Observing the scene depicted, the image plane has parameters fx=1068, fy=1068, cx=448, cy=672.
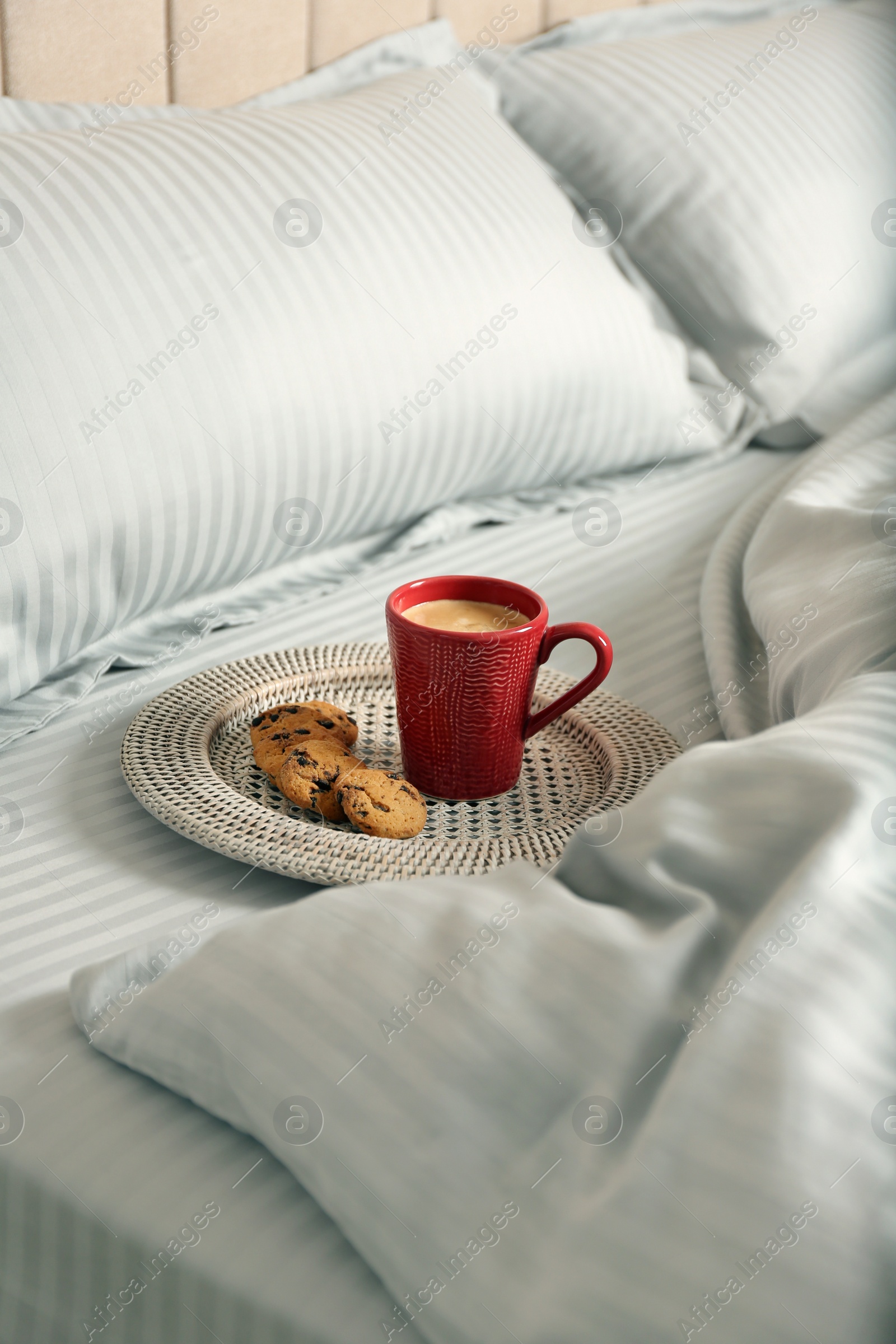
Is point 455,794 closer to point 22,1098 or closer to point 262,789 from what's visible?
point 262,789

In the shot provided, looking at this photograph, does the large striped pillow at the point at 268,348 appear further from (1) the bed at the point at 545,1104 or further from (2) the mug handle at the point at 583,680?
(2) the mug handle at the point at 583,680

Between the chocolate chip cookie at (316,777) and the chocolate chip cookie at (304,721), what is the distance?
25 millimetres

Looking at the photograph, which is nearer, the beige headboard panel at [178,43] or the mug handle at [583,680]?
the mug handle at [583,680]

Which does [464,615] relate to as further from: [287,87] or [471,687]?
[287,87]

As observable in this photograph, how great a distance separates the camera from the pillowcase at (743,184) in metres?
1.05

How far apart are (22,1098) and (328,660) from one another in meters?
0.31

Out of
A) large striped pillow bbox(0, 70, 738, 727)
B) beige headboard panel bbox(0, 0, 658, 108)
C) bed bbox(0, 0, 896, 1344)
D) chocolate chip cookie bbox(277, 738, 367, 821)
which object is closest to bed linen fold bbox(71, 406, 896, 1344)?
bed bbox(0, 0, 896, 1344)

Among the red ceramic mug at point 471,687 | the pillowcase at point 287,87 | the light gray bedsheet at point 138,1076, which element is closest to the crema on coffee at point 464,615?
the red ceramic mug at point 471,687

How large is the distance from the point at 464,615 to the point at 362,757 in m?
0.09

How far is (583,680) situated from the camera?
1.77 ft

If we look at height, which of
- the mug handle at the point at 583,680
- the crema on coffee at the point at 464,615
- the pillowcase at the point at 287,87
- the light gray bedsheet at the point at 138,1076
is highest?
the pillowcase at the point at 287,87

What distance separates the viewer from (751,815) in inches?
13.8

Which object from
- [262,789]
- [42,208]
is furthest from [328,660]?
[42,208]

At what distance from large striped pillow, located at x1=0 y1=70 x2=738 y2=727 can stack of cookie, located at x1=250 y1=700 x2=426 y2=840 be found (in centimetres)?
17
